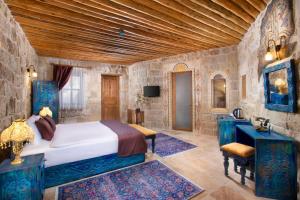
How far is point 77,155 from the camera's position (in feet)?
8.20

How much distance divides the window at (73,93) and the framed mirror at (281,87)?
598cm

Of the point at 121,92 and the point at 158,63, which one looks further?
the point at 121,92

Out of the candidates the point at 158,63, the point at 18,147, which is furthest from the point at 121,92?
the point at 18,147

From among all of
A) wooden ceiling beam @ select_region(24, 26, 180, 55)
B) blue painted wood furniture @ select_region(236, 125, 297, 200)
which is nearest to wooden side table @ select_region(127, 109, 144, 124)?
wooden ceiling beam @ select_region(24, 26, 180, 55)

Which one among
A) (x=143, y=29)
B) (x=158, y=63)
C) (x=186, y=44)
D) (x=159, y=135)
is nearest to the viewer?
(x=143, y=29)

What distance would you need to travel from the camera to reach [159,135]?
523 centimetres

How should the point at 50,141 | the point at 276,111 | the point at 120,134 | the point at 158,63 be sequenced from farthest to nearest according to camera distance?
the point at 158,63, the point at 120,134, the point at 50,141, the point at 276,111

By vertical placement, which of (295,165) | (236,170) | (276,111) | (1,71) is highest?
(1,71)

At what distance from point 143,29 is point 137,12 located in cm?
68

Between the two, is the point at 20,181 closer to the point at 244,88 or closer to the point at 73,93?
the point at 244,88

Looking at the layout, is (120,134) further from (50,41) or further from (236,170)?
(50,41)

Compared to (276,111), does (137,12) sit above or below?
above

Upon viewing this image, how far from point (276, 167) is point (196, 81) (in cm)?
362

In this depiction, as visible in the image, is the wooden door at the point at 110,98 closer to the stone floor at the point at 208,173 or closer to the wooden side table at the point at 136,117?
the wooden side table at the point at 136,117
